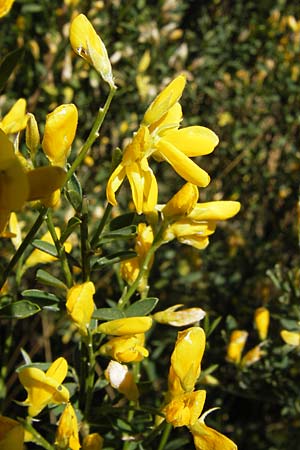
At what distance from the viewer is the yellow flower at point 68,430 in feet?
3.03

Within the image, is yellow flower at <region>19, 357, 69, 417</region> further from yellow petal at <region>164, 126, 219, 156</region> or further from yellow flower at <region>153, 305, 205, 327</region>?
yellow petal at <region>164, 126, 219, 156</region>

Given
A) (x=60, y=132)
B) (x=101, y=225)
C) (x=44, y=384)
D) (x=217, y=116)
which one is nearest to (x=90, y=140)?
(x=60, y=132)

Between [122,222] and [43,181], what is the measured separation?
0.36 meters

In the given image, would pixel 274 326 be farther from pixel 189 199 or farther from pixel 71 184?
pixel 71 184

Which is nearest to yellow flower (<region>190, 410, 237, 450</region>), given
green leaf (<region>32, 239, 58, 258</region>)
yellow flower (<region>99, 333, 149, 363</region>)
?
yellow flower (<region>99, 333, 149, 363</region>)

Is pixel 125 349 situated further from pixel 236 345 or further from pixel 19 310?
pixel 236 345

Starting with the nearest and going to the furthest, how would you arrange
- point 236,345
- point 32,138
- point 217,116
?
point 32,138 → point 236,345 → point 217,116

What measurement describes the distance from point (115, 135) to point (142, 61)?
12.1 inches

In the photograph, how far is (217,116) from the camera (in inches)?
111

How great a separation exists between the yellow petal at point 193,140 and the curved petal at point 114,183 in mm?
86

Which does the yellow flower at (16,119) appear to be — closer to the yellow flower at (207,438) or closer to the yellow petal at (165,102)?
the yellow petal at (165,102)

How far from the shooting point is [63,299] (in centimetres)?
102

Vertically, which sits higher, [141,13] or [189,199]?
[189,199]

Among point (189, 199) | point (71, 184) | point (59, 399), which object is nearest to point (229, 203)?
point (189, 199)
